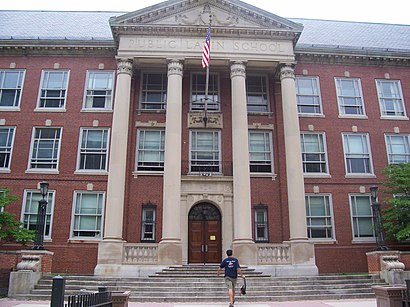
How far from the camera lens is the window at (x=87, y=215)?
23.0 metres

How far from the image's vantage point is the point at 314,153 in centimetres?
2530

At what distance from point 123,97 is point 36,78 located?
700 cm

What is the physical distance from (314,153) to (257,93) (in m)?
5.46

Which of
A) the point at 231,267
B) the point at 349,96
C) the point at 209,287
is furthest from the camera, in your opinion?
the point at 349,96

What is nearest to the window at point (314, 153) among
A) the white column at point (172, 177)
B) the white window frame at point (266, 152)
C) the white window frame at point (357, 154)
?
the white window frame at point (357, 154)

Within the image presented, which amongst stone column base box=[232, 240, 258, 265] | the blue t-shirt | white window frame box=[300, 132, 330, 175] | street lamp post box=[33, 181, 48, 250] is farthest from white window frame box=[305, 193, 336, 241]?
street lamp post box=[33, 181, 48, 250]

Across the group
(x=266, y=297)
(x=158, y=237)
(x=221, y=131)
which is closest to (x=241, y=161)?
(x=221, y=131)

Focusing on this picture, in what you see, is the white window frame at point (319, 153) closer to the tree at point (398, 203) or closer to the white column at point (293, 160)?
the white column at point (293, 160)

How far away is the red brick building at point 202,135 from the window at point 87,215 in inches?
2.5

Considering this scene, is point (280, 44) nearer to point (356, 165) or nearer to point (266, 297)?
point (356, 165)

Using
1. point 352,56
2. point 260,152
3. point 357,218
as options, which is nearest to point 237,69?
point 260,152

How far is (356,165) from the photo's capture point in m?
25.4

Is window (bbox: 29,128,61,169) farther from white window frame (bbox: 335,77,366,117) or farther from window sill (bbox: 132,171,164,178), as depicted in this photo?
white window frame (bbox: 335,77,366,117)

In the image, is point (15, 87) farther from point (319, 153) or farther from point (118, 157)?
point (319, 153)
